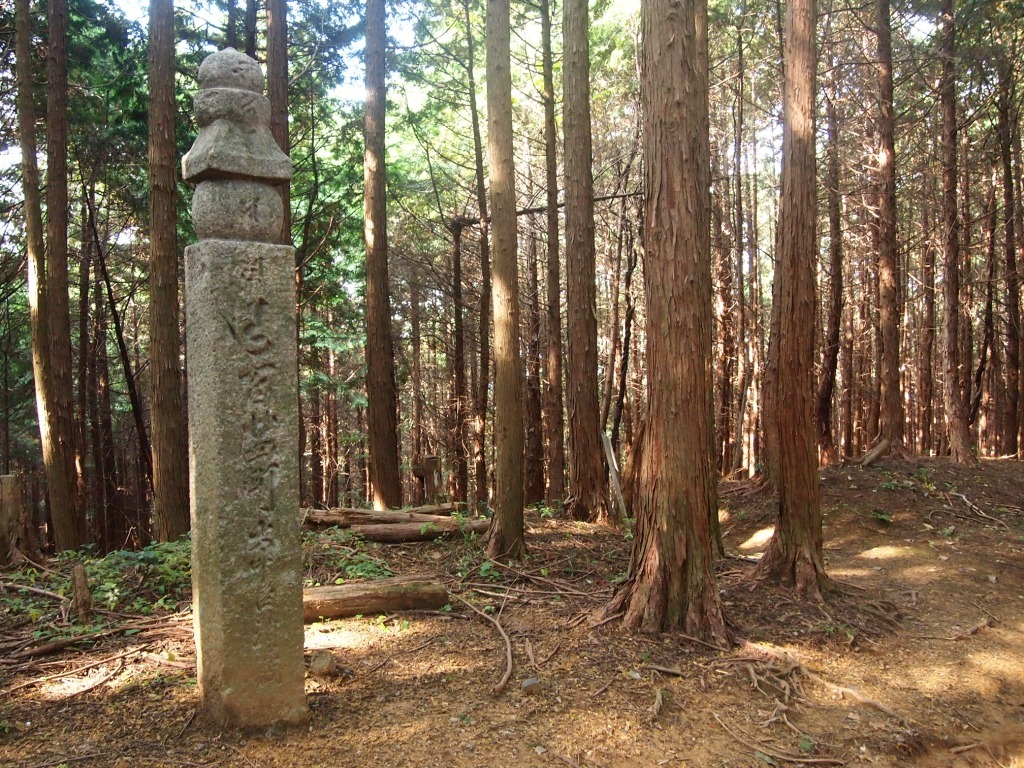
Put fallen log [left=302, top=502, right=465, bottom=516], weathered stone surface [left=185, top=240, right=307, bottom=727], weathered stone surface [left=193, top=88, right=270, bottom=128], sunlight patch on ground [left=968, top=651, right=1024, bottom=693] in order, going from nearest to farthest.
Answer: weathered stone surface [left=185, top=240, right=307, bottom=727], weathered stone surface [left=193, top=88, right=270, bottom=128], sunlight patch on ground [left=968, top=651, right=1024, bottom=693], fallen log [left=302, top=502, right=465, bottom=516]

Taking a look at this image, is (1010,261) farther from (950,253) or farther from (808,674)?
(808,674)

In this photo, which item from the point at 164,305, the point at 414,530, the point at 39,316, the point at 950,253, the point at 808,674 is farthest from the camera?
the point at 950,253

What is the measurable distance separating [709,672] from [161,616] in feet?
14.9

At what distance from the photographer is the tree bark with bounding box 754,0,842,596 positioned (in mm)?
6707

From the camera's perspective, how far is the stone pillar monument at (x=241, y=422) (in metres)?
3.70

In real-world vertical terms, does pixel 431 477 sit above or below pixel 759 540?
above

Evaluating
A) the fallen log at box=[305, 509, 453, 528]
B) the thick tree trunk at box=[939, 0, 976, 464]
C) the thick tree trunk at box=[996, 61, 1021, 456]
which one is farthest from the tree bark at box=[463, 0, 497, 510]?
the thick tree trunk at box=[996, 61, 1021, 456]

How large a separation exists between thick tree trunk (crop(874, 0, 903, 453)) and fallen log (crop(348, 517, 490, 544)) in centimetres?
904

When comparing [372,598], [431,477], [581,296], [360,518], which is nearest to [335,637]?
[372,598]

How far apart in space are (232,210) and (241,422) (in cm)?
123

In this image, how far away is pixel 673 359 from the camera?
5.60 metres

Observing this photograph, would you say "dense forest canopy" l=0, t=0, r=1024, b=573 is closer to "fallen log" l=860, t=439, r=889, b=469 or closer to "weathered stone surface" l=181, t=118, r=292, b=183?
"fallen log" l=860, t=439, r=889, b=469

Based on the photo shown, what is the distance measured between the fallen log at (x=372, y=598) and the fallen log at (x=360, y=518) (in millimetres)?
2058

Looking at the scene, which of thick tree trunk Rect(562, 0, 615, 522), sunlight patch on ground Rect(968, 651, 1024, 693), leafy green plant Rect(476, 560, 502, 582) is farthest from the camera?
thick tree trunk Rect(562, 0, 615, 522)
